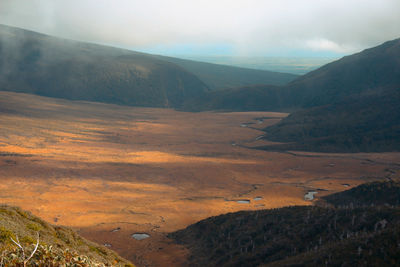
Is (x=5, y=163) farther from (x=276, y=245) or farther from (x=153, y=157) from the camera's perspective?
(x=276, y=245)

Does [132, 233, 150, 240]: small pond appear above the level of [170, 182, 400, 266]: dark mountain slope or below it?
below

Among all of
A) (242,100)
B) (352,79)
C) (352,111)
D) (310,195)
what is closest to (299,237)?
(310,195)

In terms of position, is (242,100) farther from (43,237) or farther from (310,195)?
(43,237)

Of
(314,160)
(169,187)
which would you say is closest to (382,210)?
(169,187)

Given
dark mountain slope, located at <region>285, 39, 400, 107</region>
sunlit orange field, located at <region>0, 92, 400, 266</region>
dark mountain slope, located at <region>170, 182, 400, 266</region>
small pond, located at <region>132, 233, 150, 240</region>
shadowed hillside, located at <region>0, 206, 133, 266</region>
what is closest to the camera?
shadowed hillside, located at <region>0, 206, 133, 266</region>

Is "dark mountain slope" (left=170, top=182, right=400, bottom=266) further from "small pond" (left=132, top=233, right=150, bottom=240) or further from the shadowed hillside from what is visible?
the shadowed hillside

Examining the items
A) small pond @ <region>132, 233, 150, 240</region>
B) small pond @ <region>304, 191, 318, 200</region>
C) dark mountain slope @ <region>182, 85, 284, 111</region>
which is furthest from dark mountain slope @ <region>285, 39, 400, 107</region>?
small pond @ <region>132, 233, 150, 240</region>

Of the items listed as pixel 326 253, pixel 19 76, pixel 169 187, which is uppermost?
pixel 19 76
